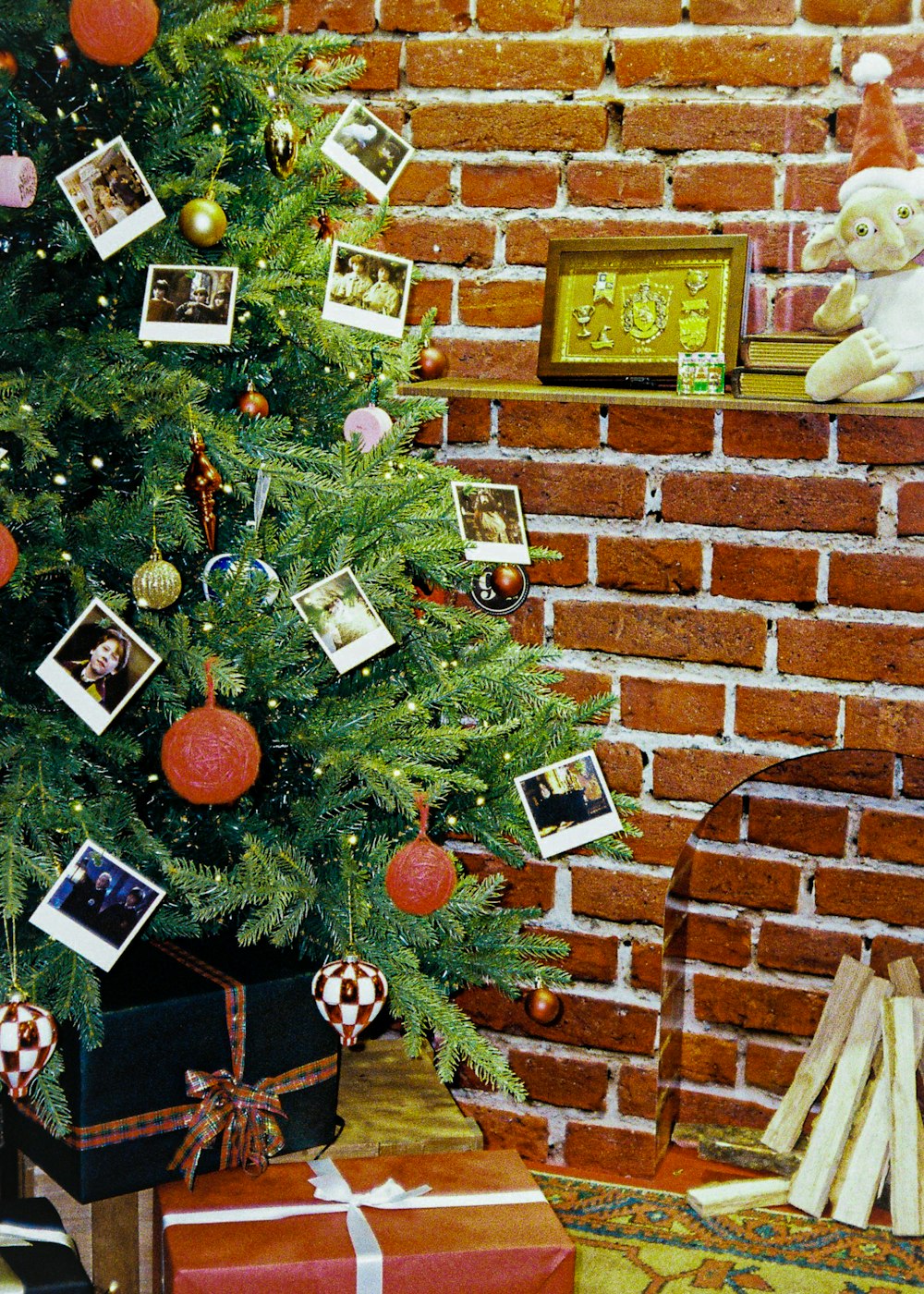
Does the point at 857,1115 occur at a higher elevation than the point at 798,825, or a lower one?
lower

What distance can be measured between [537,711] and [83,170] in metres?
0.79

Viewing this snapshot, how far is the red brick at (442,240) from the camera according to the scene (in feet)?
6.03

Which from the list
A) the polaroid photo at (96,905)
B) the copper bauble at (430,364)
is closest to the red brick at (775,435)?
the copper bauble at (430,364)

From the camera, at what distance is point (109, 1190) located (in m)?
1.38

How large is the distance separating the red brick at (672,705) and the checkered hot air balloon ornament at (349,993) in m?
0.62

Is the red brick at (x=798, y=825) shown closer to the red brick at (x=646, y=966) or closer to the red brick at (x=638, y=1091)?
the red brick at (x=646, y=966)

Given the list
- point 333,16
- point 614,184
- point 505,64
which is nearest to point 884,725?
point 614,184

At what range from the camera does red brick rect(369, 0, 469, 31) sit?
1793mm

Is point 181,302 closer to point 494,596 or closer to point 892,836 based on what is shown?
point 494,596

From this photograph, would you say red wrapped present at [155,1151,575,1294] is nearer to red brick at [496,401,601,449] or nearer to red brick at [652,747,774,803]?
red brick at [652,747,774,803]

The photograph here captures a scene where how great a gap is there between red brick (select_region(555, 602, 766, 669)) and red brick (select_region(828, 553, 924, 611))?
0.37ft

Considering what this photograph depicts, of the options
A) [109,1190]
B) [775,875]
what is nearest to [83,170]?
[109,1190]

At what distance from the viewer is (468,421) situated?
6.09 feet

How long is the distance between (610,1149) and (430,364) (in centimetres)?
116
